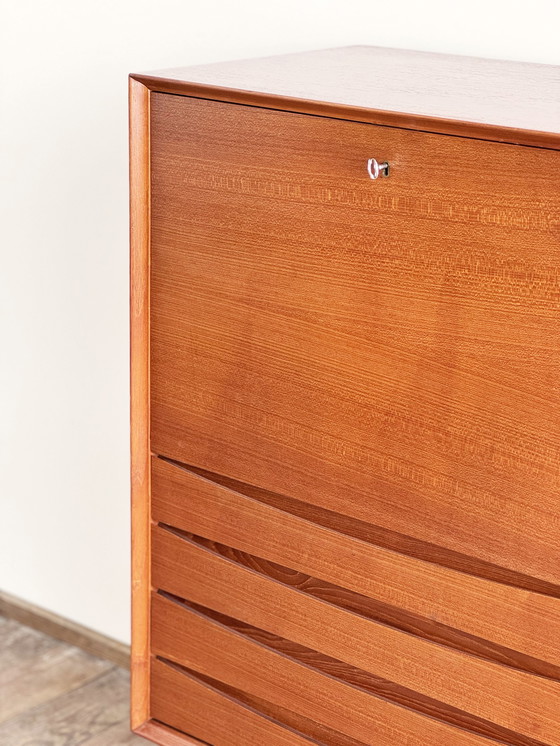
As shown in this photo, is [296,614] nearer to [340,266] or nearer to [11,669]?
[340,266]

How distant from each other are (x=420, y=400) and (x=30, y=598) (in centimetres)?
139

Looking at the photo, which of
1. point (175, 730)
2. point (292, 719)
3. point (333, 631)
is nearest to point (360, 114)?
point (333, 631)

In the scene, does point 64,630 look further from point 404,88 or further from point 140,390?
point 404,88

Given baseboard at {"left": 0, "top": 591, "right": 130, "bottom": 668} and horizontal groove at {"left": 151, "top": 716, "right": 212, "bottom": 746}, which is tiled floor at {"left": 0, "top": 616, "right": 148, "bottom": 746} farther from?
horizontal groove at {"left": 151, "top": 716, "right": 212, "bottom": 746}

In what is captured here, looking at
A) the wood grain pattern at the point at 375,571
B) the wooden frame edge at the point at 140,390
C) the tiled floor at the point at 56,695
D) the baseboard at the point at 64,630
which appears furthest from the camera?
the baseboard at the point at 64,630

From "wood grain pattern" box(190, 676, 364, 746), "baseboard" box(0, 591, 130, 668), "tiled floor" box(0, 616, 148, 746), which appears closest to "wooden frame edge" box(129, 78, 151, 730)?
"wood grain pattern" box(190, 676, 364, 746)

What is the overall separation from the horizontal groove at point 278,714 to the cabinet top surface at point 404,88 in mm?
737

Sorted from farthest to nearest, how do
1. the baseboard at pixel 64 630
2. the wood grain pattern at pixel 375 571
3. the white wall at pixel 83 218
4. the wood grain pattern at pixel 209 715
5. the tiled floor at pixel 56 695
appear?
the baseboard at pixel 64 630 → the tiled floor at pixel 56 695 → the white wall at pixel 83 218 → the wood grain pattern at pixel 209 715 → the wood grain pattern at pixel 375 571

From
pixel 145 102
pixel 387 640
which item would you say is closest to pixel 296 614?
pixel 387 640

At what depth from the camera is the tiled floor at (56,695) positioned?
1814 mm

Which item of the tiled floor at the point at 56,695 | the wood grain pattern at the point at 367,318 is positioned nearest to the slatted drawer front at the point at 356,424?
the wood grain pattern at the point at 367,318

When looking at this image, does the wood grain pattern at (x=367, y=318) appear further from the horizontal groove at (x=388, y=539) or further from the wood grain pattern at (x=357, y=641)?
the wood grain pattern at (x=357, y=641)

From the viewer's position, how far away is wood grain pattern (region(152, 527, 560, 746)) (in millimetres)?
1062

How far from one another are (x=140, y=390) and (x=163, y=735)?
50 cm
